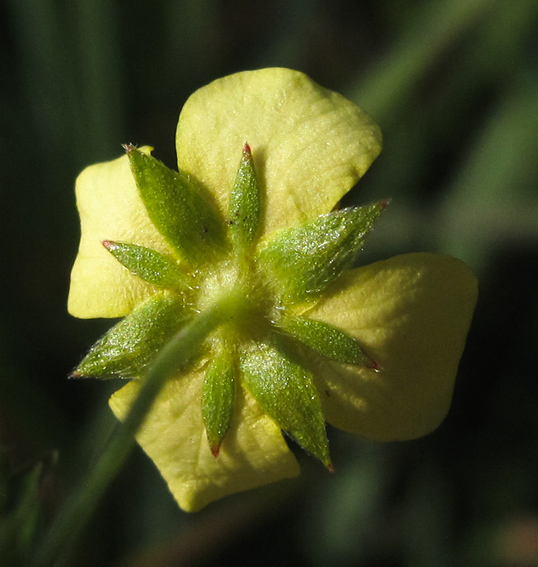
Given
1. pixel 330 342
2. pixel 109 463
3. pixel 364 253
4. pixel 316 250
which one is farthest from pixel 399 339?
pixel 364 253

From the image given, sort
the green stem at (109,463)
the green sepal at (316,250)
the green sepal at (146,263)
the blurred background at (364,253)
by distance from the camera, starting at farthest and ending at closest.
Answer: the blurred background at (364,253) → the green sepal at (146,263) → the green sepal at (316,250) → the green stem at (109,463)

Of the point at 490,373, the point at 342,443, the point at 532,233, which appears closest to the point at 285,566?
the point at 342,443

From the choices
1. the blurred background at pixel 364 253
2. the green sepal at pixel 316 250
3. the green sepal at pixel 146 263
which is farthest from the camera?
the blurred background at pixel 364 253

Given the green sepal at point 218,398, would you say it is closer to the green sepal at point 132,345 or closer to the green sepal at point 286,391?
the green sepal at point 286,391

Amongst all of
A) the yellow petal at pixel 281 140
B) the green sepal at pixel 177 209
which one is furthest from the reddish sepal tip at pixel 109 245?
the yellow petal at pixel 281 140

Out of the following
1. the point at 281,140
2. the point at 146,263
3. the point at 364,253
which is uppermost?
the point at 281,140

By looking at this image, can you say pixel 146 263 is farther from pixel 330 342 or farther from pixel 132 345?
pixel 330 342
